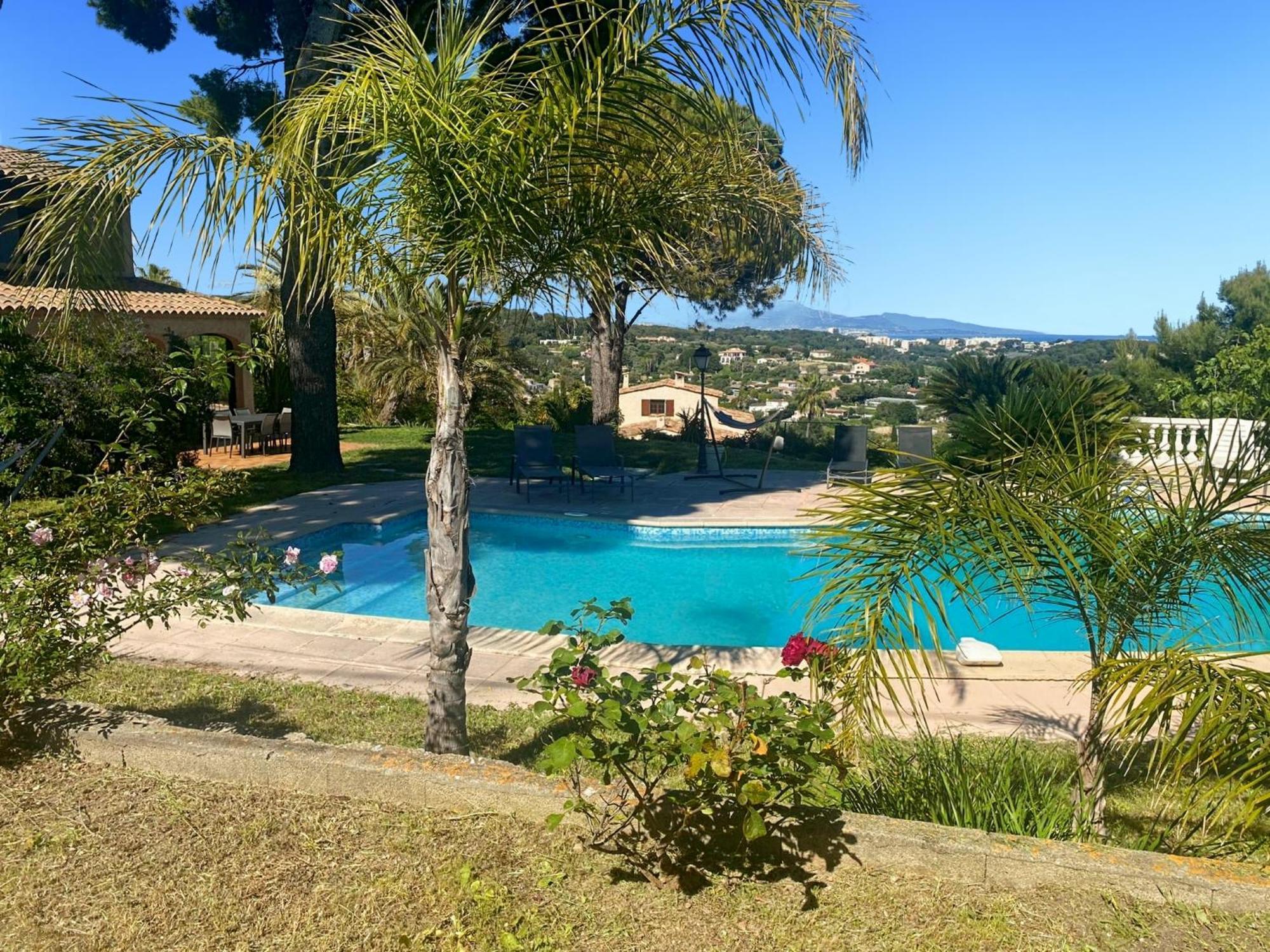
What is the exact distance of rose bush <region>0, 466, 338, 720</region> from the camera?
3486 mm

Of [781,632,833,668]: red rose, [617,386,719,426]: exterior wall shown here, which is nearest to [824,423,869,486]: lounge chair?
[781,632,833,668]: red rose

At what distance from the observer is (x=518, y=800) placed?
306 centimetres

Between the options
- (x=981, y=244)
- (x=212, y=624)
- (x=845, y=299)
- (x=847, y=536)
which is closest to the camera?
(x=847, y=536)

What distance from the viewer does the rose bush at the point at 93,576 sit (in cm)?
349

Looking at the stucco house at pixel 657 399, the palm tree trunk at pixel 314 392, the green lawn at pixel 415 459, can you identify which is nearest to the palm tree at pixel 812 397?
the green lawn at pixel 415 459

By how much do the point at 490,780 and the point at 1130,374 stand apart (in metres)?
30.5

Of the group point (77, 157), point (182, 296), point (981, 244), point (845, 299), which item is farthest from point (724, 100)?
point (981, 244)

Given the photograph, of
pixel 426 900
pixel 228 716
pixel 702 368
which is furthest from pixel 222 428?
pixel 426 900

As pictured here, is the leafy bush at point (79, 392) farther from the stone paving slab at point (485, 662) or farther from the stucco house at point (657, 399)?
the stucco house at point (657, 399)

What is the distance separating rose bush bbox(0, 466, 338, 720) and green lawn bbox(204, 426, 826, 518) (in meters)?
5.93

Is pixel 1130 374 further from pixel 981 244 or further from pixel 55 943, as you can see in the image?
pixel 55 943

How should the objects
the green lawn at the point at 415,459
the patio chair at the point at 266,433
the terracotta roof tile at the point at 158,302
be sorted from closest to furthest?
the green lawn at the point at 415,459, the terracotta roof tile at the point at 158,302, the patio chair at the point at 266,433

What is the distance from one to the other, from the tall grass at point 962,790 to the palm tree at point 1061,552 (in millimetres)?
172

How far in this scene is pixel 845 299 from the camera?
1239 cm
